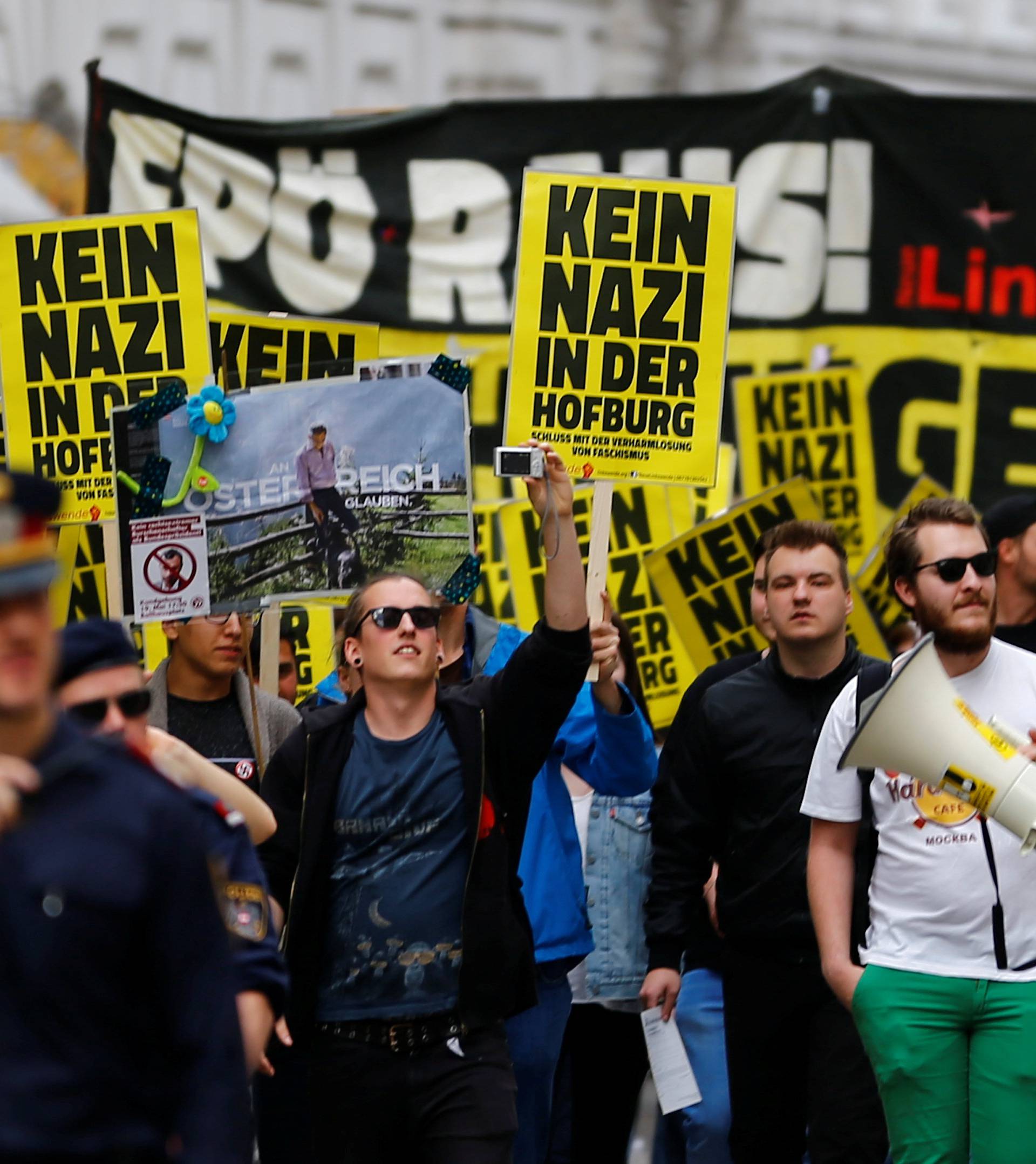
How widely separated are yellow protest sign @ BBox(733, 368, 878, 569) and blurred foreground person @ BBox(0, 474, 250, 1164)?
5149 mm

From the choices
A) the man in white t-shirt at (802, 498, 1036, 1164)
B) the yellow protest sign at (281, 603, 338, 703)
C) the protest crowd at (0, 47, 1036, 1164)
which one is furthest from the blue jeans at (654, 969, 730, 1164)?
the yellow protest sign at (281, 603, 338, 703)

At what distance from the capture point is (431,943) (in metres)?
4.21

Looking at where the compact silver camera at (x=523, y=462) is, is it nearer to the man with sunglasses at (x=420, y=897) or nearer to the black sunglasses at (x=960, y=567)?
the man with sunglasses at (x=420, y=897)

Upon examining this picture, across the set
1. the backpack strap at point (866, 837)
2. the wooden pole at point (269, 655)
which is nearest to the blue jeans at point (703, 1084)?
the backpack strap at point (866, 837)

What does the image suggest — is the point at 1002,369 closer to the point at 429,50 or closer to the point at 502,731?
the point at 429,50

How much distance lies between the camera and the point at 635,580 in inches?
280

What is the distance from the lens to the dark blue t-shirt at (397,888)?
13.8ft

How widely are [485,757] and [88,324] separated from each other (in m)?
2.11

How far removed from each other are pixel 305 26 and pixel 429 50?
2.34 feet

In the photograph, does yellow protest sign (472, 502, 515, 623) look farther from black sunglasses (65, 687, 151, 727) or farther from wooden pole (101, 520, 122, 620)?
black sunglasses (65, 687, 151, 727)

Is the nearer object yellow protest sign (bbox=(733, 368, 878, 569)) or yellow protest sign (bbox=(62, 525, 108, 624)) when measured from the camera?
yellow protest sign (bbox=(62, 525, 108, 624))

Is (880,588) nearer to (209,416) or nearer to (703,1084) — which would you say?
(703,1084)

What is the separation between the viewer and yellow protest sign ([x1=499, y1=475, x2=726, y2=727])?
22.8 feet

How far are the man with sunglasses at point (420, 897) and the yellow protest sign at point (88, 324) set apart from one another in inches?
65.2
